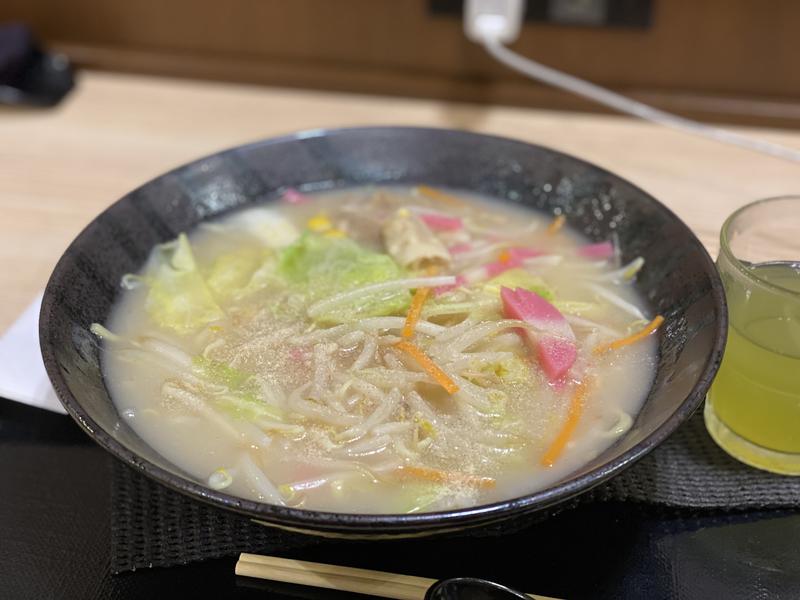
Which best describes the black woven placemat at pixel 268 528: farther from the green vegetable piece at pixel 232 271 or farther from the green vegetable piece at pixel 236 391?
the green vegetable piece at pixel 232 271

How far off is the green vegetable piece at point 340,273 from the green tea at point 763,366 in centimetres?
55

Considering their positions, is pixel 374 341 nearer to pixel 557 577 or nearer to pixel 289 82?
pixel 557 577

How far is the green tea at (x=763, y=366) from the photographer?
1.24 m

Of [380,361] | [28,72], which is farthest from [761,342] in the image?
[28,72]

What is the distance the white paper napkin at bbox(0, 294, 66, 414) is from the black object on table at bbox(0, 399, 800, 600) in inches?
6.8

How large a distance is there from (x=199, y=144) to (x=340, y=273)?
1.05 meters

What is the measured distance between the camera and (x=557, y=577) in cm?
115

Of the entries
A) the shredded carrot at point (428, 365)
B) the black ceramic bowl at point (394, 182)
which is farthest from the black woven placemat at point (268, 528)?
the shredded carrot at point (428, 365)

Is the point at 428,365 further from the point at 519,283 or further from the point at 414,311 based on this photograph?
the point at 519,283

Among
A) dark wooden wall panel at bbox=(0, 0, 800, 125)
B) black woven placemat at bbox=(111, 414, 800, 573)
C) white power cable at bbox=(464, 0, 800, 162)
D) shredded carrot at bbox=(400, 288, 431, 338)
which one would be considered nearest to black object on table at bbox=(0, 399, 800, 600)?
black woven placemat at bbox=(111, 414, 800, 573)

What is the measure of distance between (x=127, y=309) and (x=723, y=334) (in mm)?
1023

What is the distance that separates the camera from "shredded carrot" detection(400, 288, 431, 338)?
1.32m

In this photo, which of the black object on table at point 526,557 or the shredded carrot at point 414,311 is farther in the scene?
the shredded carrot at point 414,311

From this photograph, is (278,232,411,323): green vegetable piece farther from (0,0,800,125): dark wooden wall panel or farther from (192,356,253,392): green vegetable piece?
(0,0,800,125): dark wooden wall panel
